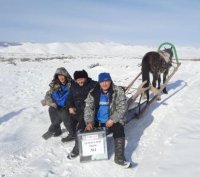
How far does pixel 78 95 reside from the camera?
574cm

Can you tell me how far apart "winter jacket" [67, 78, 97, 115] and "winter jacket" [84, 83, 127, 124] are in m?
0.56

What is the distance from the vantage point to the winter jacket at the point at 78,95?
18.8ft

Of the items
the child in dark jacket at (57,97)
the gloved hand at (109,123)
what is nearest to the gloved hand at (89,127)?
the gloved hand at (109,123)

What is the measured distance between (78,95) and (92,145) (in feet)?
3.72

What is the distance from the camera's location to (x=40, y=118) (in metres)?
7.58

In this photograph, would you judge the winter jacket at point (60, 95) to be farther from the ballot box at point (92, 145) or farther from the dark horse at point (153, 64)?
the dark horse at point (153, 64)

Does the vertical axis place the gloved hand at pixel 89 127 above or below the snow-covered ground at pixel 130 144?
above

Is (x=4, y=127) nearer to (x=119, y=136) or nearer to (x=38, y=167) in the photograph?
(x=38, y=167)

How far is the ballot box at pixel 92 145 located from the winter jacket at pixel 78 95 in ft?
2.91

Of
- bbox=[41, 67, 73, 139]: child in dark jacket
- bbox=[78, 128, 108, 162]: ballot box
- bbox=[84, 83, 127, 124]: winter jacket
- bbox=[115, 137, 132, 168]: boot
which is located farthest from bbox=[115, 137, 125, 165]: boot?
bbox=[41, 67, 73, 139]: child in dark jacket

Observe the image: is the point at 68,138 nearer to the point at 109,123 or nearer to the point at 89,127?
the point at 89,127

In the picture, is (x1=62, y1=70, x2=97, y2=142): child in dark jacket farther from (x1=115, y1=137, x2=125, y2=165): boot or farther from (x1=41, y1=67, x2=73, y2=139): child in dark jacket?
(x1=115, y1=137, x2=125, y2=165): boot

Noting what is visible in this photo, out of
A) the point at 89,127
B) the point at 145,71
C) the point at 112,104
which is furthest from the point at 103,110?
the point at 145,71

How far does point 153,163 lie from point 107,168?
2.16ft
